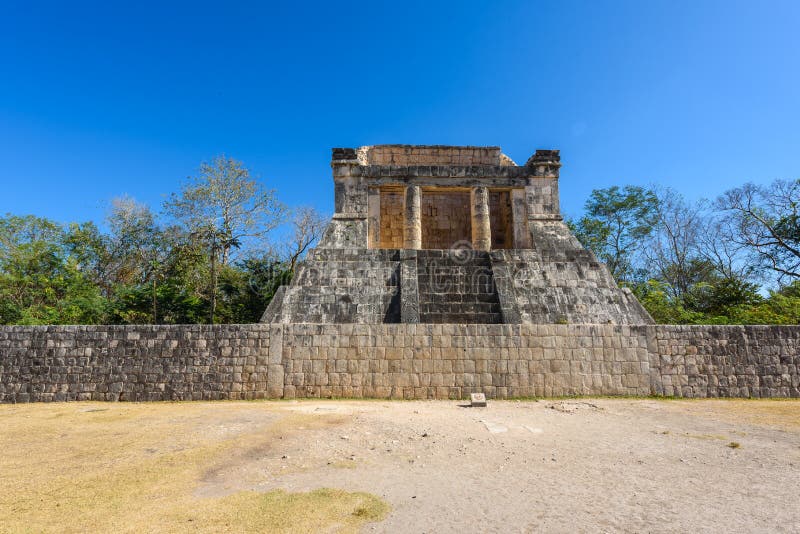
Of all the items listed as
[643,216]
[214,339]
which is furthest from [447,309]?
[643,216]

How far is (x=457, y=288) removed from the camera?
996 centimetres

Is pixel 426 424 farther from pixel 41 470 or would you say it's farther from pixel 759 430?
pixel 759 430

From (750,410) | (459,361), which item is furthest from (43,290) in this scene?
(750,410)

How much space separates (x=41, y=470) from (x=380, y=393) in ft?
16.1

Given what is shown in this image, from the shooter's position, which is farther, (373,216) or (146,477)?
(373,216)

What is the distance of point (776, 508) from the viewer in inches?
121

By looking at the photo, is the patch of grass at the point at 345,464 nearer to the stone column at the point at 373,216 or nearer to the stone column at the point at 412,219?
the stone column at the point at 412,219

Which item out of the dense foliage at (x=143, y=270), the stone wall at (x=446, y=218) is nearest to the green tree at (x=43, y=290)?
the dense foliage at (x=143, y=270)

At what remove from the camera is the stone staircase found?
934cm

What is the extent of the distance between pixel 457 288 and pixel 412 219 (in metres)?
3.72

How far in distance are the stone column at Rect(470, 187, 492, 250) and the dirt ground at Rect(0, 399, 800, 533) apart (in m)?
7.12

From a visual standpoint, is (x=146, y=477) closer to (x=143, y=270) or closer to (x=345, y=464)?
(x=345, y=464)

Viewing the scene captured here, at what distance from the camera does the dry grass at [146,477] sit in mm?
2811

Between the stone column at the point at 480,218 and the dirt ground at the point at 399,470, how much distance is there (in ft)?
23.4
